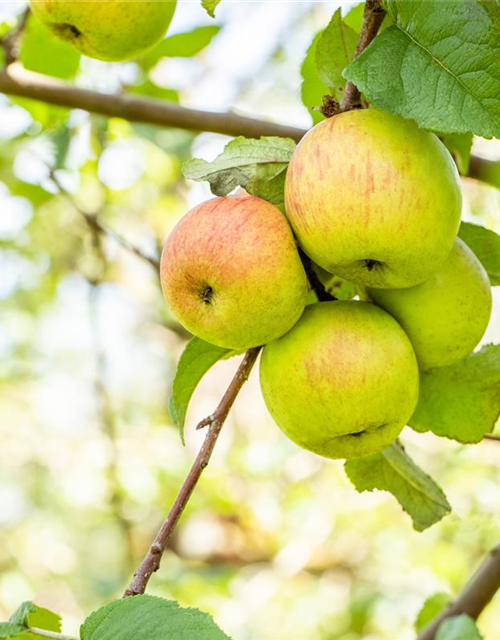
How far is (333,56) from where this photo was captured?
988 mm

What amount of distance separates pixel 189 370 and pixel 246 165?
0.27 metres

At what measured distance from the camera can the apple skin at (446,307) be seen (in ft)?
3.00

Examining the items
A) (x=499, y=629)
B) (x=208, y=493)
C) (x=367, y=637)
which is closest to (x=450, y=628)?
(x=499, y=629)

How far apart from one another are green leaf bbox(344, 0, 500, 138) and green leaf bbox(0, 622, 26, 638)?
0.61 meters

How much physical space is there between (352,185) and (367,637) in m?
2.63

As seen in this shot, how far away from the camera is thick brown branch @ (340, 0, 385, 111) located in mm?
874

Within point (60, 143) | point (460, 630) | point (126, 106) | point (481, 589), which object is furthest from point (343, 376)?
point (60, 143)

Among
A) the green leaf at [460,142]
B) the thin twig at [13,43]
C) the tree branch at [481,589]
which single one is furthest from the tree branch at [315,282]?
the thin twig at [13,43]

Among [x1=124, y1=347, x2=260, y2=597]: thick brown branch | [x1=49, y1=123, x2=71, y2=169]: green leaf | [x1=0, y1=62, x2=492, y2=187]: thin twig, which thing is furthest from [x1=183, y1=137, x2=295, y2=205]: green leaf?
[x1=49, y1=123, x2=71, y2=169]: green leaf

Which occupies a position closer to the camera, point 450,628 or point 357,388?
point 357,388

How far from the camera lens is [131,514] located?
401 centimetres

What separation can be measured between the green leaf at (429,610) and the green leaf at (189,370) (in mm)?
1058

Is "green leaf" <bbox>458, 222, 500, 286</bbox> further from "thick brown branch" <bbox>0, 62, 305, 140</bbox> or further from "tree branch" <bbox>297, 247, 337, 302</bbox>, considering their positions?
"thick brown branch" <bbox>0, 62, 305, 140</bbox>

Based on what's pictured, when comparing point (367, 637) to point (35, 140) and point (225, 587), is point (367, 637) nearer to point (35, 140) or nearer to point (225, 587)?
point (225, 587)
